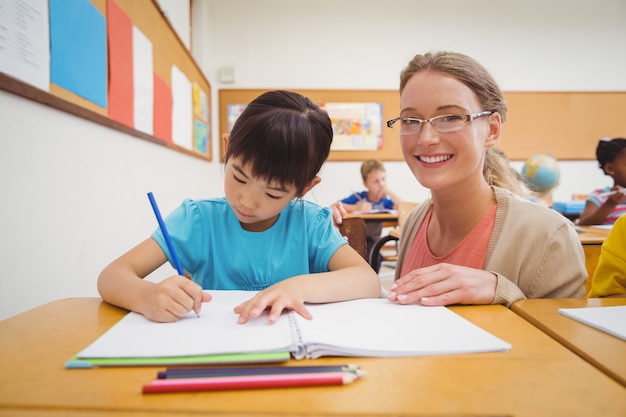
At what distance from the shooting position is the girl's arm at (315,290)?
587 mm

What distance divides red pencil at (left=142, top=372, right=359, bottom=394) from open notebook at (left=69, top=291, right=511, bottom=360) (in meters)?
0.07

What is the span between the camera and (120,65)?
1.87 meters

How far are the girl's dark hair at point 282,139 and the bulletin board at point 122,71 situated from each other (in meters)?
0.68

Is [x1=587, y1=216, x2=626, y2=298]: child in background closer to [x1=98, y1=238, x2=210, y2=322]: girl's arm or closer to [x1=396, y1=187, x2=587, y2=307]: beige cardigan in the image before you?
[x1=396, y1=187, x2=587, y2=307]: beige cardigan

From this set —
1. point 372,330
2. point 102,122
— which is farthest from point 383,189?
point 372,330

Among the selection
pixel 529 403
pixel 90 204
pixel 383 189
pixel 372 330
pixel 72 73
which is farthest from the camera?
pixel 383 189

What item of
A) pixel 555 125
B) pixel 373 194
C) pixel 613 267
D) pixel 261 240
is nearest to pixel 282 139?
pixel 261 240

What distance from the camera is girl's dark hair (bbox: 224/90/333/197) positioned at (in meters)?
0.85

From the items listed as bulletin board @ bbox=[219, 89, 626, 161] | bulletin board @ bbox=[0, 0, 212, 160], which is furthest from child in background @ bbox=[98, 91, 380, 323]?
bulletin board @ bbox=[219, 89, 626, 161]

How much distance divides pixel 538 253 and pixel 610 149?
2.26 metres

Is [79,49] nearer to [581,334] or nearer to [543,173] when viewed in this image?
[581,334]

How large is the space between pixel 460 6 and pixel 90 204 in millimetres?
4857

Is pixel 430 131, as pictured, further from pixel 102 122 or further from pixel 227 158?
pixel 102 122

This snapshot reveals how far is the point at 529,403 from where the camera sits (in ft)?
1.20
